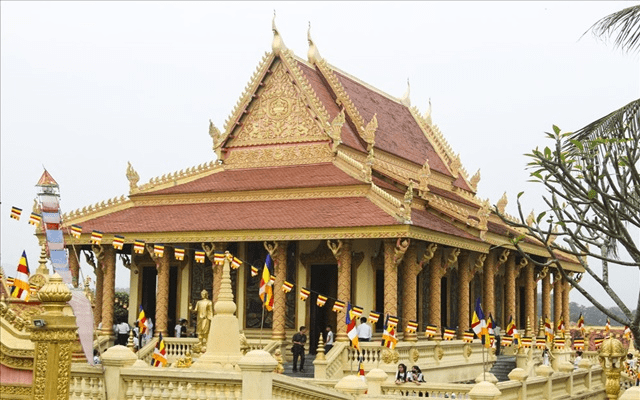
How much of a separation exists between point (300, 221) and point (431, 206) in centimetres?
481

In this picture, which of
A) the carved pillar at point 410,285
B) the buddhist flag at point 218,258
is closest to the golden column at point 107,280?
the buddhist flag at point 218,258

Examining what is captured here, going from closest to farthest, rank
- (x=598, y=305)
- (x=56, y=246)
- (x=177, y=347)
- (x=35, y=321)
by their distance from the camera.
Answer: (x=35, y=321) < (x=598, y=305) < (x=56, y=246) < (x=177, y=347)

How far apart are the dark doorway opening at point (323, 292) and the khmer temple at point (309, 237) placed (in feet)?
0.12

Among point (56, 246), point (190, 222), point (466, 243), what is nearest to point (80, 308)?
point (56, 246)

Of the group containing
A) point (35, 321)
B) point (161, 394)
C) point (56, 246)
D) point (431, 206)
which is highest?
point (431, 206)

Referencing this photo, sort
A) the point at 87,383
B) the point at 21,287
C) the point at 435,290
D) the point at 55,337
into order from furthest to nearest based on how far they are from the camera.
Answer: the point at 435,290 → the point at 21,287 → the point at 87,383 → the point at 55,337

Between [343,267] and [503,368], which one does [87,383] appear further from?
[503,368]

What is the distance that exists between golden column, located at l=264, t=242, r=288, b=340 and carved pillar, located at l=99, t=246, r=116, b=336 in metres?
4.66

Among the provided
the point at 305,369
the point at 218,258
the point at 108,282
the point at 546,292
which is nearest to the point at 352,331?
the point at 305,369

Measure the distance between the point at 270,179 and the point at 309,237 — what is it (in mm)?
3782

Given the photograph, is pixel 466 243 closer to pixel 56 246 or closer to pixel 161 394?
pixel 56 246

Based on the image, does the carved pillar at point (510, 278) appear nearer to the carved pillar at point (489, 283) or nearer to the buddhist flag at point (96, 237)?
the carved pillar at point (489, 283)

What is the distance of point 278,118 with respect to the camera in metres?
27.6

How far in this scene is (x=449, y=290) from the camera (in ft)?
92.1
